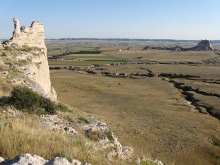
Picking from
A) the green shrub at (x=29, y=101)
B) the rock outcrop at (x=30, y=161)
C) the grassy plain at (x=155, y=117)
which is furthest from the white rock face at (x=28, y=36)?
the rock outcrop at (x=30, y=161)

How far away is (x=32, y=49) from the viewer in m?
32.0

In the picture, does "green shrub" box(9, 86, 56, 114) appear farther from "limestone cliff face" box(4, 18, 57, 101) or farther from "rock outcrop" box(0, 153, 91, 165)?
"rock outcrop" box(0, 153, 91, 165)

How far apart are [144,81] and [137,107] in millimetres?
30508

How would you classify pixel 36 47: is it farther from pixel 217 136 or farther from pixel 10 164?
pixel 10 164

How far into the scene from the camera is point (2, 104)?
15945 millimetres

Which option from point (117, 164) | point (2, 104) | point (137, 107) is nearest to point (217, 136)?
point (137, 107)

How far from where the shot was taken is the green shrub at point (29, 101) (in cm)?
1625

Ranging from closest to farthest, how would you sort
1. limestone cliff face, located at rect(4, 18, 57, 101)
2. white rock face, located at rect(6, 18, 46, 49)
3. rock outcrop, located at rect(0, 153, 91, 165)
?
rock outcrop, located at rect(0, 153, 91, 165), limestone cliff face, located at rect(4, 18, 57, 101), white rock face, located at rect(6, 18, 46, 49)

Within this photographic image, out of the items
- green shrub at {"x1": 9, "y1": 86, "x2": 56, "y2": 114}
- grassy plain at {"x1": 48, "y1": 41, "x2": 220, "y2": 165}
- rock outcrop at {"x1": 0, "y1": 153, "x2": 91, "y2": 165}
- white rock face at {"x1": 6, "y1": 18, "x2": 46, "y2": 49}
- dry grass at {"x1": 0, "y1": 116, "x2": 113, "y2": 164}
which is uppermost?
white rock face at {"x1": 6, "y1": 18, "x2": 46, "y2": 49}

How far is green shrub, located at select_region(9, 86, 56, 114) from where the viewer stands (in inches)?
640

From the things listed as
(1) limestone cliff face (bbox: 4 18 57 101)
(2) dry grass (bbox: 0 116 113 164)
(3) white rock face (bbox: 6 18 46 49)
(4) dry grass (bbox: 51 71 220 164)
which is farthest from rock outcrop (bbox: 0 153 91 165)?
(3) white rock face (bbox: 6 18 46 49)

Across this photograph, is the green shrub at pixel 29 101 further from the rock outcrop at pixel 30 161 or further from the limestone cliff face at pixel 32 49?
the rock outcrop at pixel 30 161

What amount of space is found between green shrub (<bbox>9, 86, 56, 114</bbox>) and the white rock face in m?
14.5

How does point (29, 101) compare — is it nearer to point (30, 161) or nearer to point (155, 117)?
point (30, 161)
